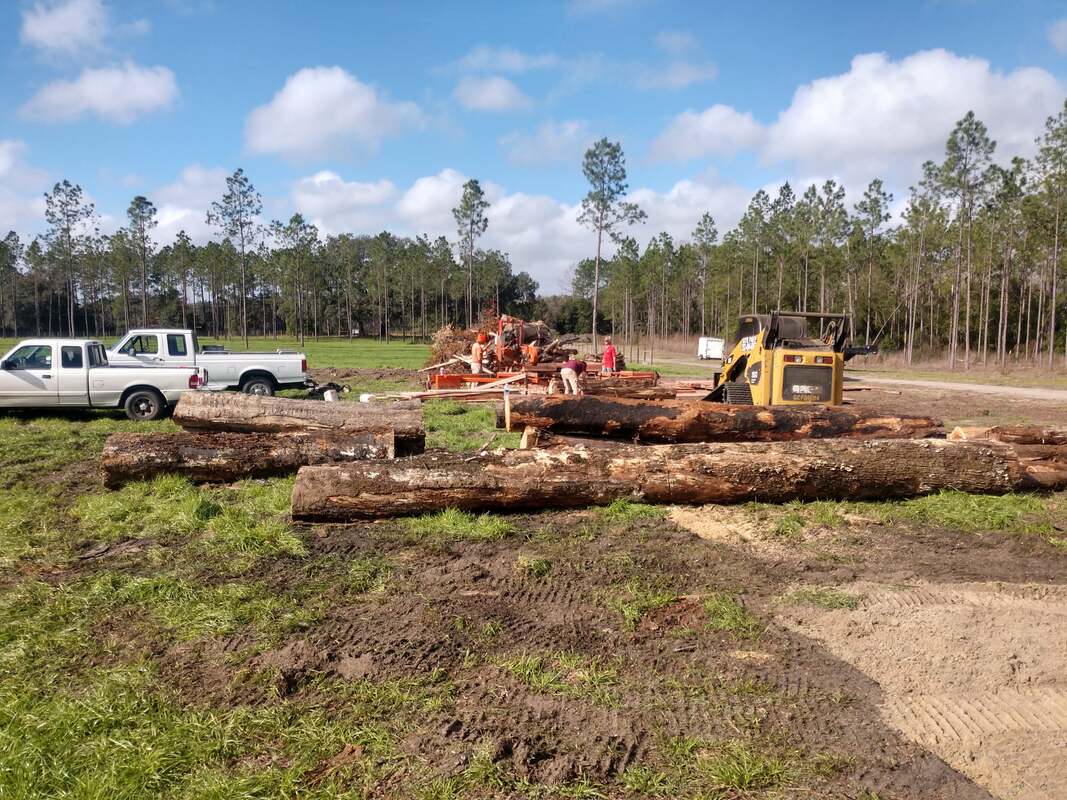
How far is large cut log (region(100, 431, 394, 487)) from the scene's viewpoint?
780 cm

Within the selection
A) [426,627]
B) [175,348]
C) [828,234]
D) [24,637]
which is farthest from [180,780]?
[828,234]

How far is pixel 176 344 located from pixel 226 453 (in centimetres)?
822

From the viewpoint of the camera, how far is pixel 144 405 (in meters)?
13.3

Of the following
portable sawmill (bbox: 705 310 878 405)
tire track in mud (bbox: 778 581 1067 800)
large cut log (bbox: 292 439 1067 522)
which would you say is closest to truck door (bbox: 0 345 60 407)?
large cut log (bbox: 292 439 1067 522)

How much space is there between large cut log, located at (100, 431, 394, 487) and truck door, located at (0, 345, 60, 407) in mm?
6337

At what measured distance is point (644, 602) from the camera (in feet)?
15.1

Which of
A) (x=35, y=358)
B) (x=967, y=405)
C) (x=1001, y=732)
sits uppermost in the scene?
(x=35, y=358)

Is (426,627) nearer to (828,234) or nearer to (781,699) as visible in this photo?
(781,699)

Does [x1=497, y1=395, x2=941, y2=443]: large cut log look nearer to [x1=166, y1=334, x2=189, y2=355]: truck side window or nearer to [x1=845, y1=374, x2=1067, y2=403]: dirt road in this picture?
[x1=166, y1=334, x2=189, y2=355]: truck side window

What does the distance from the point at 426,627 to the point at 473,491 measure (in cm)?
252

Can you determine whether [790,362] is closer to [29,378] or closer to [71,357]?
[71,357]

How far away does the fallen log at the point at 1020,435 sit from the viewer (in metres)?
8.33

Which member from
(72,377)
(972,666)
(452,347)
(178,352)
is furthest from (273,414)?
(452,347)

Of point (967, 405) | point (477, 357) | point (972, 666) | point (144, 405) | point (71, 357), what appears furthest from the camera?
point (477, 357)
